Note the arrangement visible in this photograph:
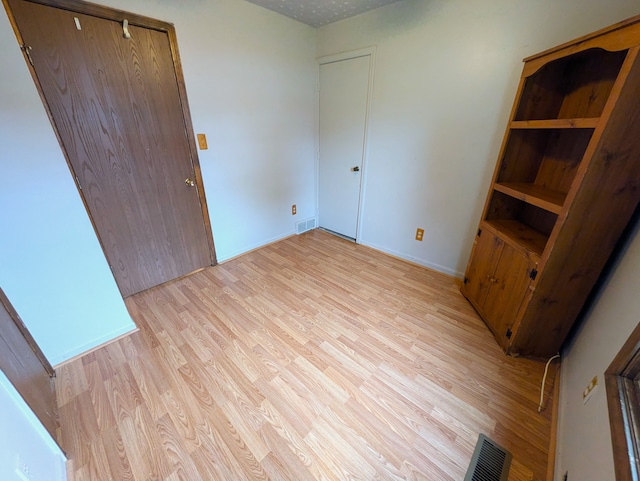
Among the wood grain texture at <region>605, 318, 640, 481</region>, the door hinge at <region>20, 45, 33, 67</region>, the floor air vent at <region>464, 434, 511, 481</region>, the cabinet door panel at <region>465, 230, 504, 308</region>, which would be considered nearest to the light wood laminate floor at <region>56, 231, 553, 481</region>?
the floor air vent at <region>464, 434, 511, 481</region>

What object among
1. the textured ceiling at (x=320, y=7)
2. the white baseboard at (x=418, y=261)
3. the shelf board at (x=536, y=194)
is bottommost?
the white baseboard at (x=418, y=261)

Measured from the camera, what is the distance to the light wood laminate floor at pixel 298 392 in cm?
108

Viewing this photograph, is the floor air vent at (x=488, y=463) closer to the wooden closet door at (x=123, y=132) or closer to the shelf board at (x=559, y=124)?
the shelf board at (x=559, y=124)

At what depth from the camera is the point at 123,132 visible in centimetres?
179

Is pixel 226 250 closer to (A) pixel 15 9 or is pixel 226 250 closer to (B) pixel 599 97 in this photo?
(A) pixel 15 9

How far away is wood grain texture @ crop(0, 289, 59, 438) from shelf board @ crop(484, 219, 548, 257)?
2.58 metres

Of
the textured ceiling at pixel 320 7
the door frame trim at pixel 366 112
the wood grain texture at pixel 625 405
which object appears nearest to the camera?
the wood grain texture at pixel 625 405

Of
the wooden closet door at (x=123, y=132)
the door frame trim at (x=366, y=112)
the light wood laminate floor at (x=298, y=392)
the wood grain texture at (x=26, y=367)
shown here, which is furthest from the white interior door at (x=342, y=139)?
the wood grain texture at (x=26, y=367)

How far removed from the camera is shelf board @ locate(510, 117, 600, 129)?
1107 mm

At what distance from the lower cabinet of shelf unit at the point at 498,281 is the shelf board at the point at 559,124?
704mm

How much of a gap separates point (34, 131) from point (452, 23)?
2.81m

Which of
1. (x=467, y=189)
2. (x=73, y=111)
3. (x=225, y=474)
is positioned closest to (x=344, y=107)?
(x=467, y=189)

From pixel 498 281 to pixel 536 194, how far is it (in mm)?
607

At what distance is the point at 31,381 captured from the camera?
3.75ft
